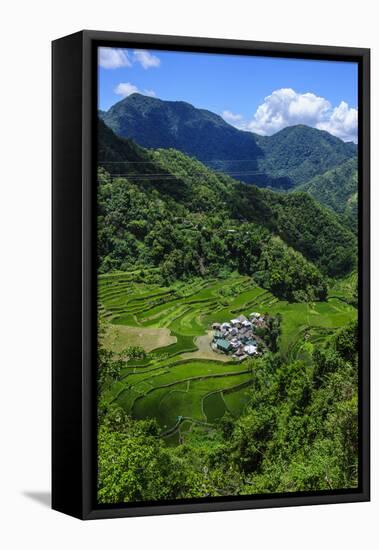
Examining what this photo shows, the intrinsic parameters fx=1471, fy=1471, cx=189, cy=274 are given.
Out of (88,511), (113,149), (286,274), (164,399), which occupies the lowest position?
(88,511)

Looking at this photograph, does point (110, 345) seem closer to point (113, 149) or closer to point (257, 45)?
point (113, 149)

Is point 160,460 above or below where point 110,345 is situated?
below

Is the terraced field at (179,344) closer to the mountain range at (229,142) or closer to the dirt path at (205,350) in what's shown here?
the dirt path at (205,350)

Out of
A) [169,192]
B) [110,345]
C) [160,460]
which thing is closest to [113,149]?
[169,192]

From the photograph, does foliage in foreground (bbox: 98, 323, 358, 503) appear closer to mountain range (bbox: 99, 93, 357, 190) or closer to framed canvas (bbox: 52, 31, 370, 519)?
framed canvas (bbox: 52, 31, 370, 519)

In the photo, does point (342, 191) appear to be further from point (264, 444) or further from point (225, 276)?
point (264, 444)

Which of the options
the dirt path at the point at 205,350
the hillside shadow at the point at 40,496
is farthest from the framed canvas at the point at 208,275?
the hillside shadow at the point at 40,496

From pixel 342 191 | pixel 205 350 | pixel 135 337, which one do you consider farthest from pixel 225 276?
pixel 342 191
